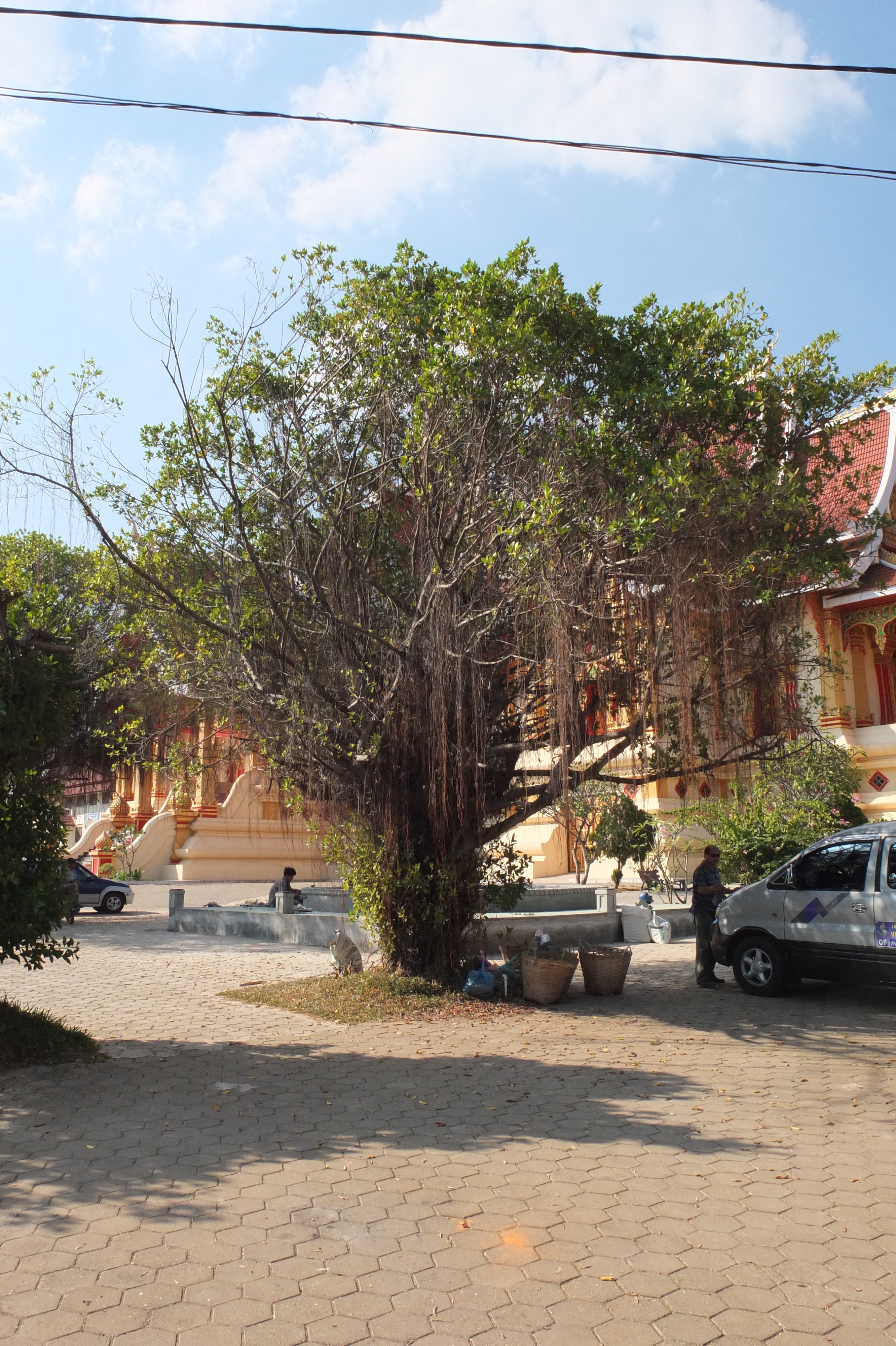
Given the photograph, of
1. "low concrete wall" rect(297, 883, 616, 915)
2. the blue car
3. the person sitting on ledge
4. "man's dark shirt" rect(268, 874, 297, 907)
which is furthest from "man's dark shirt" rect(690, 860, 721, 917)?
the blue car

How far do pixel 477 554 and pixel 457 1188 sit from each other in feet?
19.0

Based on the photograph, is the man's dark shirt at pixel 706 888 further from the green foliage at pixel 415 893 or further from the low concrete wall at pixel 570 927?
the low concrete wall at pixel 570 927

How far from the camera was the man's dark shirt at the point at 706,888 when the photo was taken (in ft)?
37.9

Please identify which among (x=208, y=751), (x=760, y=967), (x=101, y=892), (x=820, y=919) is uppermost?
(x=208, y=751)

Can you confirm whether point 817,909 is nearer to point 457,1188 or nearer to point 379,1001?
point 379,1001

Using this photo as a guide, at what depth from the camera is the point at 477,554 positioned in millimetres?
9438

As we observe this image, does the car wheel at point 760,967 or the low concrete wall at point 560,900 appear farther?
the low concrete wall at point 560,900

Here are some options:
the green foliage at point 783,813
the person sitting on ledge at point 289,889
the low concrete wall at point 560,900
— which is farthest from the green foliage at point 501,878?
the person sitting on ledge at point 289,889

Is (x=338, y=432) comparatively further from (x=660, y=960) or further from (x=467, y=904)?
(x=660, y=960)

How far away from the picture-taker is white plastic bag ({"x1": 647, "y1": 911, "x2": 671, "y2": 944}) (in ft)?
53.4

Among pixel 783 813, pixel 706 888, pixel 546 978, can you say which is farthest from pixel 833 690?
pixel 546 978

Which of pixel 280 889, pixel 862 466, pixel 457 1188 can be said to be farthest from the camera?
pixel 862 466

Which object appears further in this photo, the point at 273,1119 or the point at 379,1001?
the point at 379,1001

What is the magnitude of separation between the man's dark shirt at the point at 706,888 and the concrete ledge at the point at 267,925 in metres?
5.00
